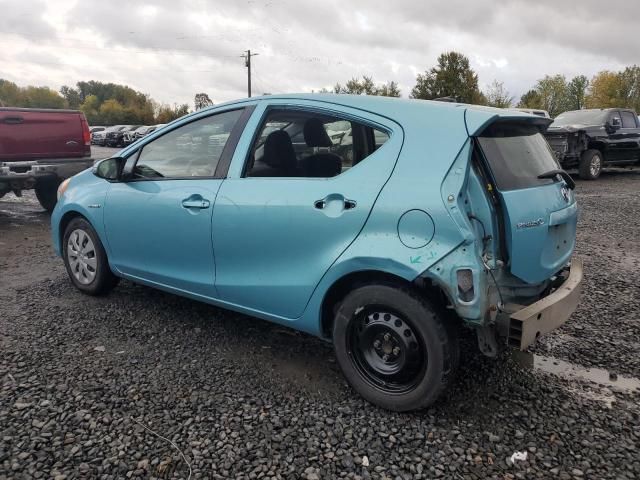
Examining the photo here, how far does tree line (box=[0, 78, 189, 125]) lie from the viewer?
77.4 metres

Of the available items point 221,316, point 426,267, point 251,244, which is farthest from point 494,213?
point 221,316

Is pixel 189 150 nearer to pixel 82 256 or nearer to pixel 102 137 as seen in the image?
pixel 82 256

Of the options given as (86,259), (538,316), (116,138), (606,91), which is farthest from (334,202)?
(606,91)

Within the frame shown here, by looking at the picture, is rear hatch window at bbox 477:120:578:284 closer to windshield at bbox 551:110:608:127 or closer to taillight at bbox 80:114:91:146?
taillight at bbox 80:114:91:146

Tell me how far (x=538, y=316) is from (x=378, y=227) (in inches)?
36.2

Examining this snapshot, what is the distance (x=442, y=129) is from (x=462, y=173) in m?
0.28

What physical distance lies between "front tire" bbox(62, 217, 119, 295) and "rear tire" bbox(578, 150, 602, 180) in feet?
40.0

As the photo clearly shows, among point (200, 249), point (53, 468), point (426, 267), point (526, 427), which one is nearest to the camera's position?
point (53, 468)

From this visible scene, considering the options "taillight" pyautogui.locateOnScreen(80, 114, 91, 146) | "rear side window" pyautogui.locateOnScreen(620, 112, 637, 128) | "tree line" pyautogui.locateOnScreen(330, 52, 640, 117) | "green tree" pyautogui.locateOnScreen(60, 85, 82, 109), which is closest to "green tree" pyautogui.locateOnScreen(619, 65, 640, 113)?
"tree line" pyautogui.locateOnScreen(330, 52, 640, 117)

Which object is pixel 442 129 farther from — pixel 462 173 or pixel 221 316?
pixel 221 316

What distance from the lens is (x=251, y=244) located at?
3.14 m

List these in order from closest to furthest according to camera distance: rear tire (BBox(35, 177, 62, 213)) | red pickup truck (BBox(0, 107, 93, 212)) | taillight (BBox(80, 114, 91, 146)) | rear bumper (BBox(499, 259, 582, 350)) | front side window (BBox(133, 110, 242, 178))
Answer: rear bumper (BBox(499, 259, 582, 350)), front side window (BBox(133, 110, 242, 178)), red pickup truck (BBox(0, 107, 93, 212)), taillight (BBox(80, 114, 91, 146)), rear tire (BBox(35, 177, 62, 213))

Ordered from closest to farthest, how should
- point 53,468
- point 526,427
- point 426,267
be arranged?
1. point 53,468
2. point 426,267
3. point 526,427

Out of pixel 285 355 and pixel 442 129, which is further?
pixel 285 355
